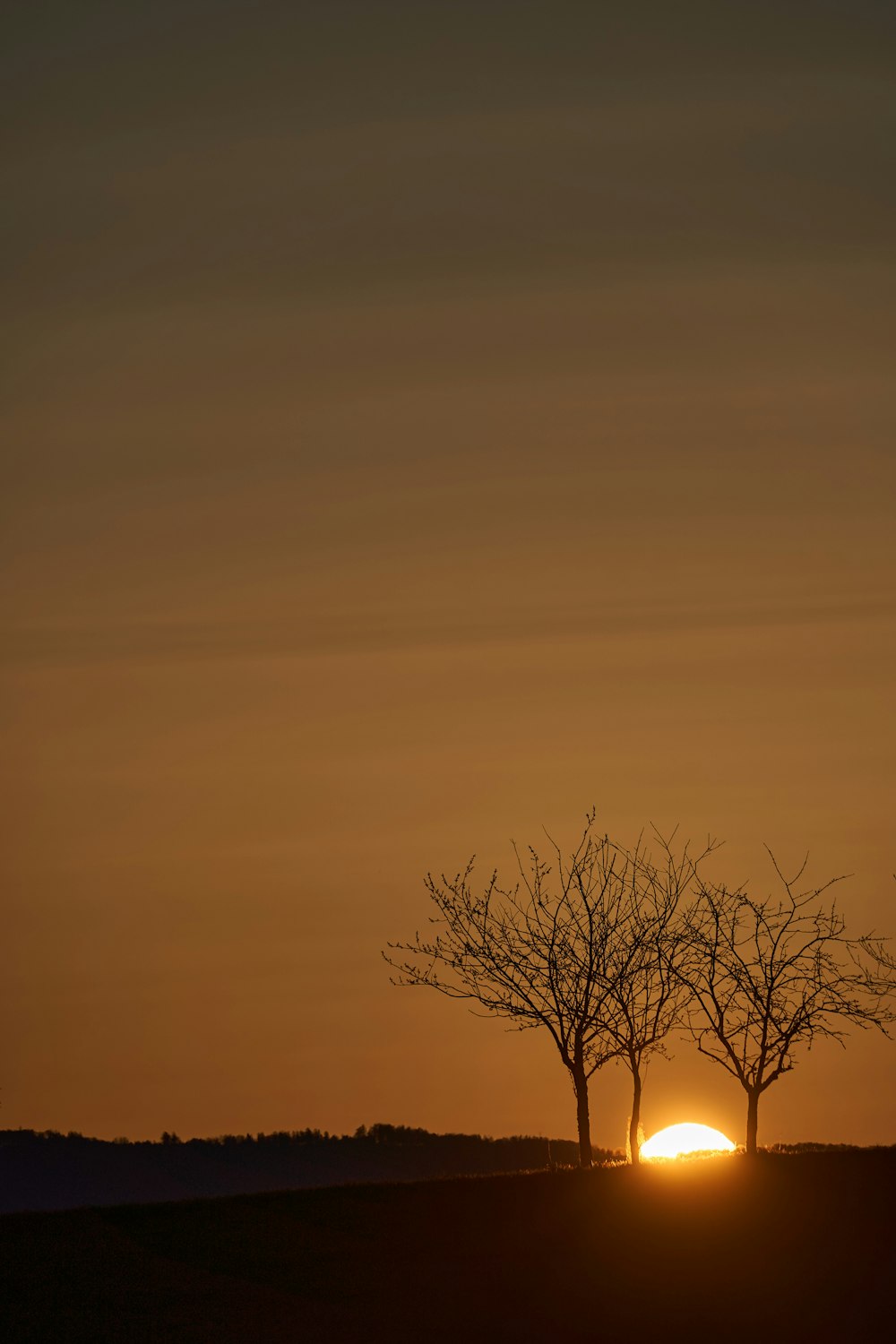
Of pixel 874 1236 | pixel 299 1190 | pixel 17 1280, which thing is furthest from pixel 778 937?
pixel 17 1280

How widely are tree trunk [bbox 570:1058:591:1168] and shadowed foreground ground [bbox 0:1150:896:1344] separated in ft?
15.6

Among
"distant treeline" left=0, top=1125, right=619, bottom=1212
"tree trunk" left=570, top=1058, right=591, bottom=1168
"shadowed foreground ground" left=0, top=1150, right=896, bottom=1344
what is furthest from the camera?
"distant treeline" left=0, top=1125, right=619, bottom=1212

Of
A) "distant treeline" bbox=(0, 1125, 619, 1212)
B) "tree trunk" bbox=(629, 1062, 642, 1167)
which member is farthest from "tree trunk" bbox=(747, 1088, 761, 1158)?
"distant treeline" bbox=(0, 1125, 619, 1212)

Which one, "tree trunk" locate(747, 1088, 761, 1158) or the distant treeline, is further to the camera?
the distant treeline

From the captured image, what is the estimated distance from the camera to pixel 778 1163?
107ft

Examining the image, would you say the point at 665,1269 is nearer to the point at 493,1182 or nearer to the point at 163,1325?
the point at 493,1182

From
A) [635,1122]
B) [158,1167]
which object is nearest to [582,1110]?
[635,1122]

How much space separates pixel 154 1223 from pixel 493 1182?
6185 mm

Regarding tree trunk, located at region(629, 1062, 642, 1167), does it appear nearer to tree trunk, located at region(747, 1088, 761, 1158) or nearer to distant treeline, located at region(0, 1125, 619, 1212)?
tree trunk, located at region(747, 1088, 761, 1158)

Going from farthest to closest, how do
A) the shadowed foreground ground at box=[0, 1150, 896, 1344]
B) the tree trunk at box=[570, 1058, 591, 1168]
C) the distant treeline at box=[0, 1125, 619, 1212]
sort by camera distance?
the distant treeline at box=[0, 1125, 619, 1212]
the tree trunk at box=[570, 1058, 591, 1168]
the shadowed foreground ground at box=[0, 1150, 896, 1344]

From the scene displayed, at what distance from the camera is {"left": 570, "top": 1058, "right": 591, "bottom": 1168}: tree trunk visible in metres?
36.6

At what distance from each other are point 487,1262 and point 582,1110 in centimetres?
986

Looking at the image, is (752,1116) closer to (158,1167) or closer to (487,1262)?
(487,1262)

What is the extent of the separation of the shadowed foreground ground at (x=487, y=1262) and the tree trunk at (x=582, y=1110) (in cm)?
475
